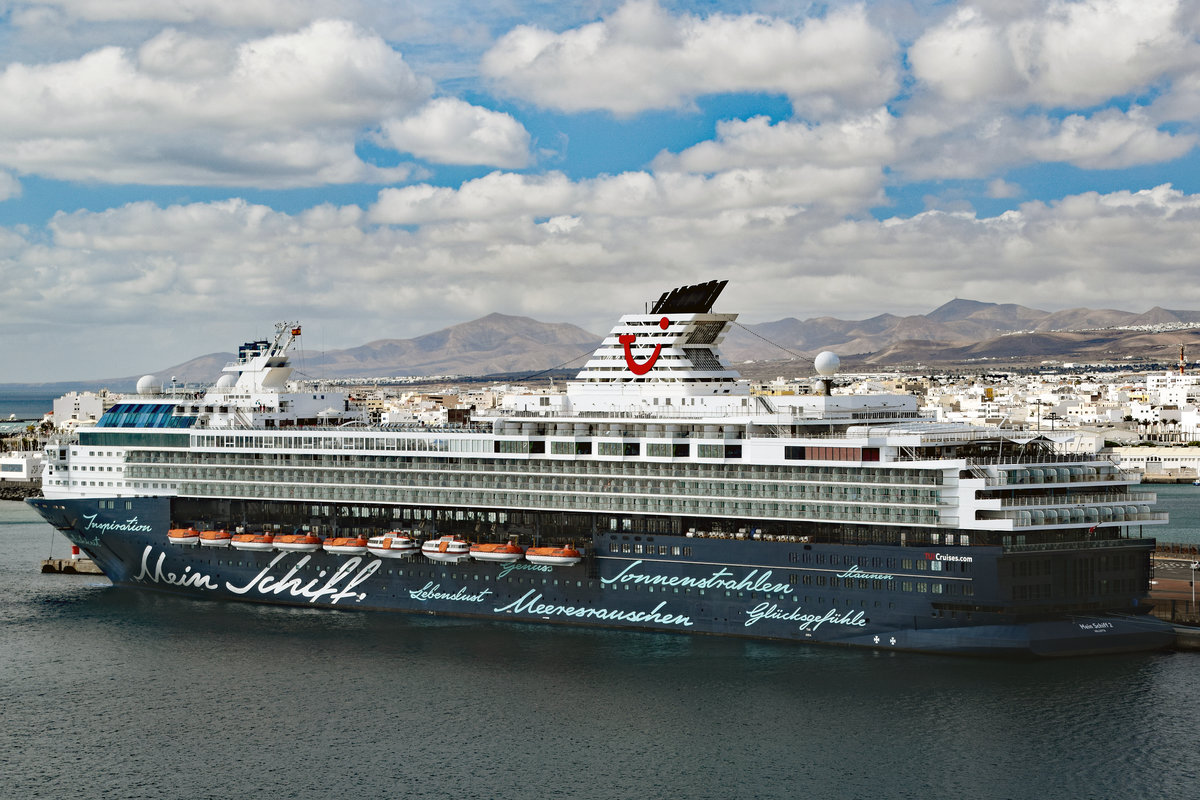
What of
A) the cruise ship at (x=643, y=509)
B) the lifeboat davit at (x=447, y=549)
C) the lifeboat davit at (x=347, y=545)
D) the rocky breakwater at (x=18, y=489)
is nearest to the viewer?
the cruise ship at (x=643, y=509)

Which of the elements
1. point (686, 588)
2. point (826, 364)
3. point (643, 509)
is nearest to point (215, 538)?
point (643, 509)

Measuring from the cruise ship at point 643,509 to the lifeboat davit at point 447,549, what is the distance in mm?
90

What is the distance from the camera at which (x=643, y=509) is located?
39500 mm

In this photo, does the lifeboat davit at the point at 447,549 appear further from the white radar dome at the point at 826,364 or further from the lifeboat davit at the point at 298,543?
the white radar dome at the point at 826,364

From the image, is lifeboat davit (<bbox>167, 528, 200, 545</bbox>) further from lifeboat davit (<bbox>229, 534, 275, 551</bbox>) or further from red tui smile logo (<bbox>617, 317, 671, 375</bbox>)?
red tui smile logo (<bbox>617, 317, 671, 375</bbox>)

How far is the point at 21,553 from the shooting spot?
60688mm

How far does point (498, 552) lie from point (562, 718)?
32.6 feet

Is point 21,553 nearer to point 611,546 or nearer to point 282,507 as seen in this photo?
point 282,507

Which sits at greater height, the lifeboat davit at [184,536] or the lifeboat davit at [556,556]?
the lifeboat davit at [184,536]

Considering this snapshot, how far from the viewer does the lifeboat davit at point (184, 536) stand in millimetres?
45594

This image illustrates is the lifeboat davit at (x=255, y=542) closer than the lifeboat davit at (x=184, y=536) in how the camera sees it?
Yes

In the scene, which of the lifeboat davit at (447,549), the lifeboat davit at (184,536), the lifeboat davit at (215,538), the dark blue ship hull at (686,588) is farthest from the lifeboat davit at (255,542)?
the lifeboat davit at (447,549)

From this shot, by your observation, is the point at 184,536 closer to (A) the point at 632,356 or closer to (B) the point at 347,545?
(B) the point at 347,545

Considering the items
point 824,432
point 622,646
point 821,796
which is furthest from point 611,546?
point 821,796
